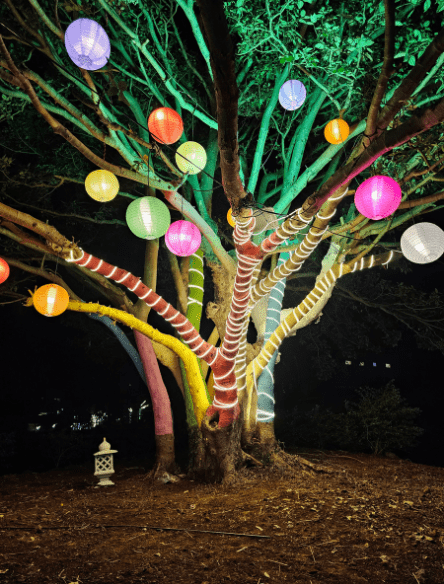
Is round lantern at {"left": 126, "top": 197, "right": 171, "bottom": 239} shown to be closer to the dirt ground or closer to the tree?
the tree

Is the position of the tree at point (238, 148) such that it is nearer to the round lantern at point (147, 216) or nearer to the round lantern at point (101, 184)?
the round lantern at point (101, 184)

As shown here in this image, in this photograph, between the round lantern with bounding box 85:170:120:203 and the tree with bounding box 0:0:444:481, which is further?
the round lantern with bounding box 85:170:120:203

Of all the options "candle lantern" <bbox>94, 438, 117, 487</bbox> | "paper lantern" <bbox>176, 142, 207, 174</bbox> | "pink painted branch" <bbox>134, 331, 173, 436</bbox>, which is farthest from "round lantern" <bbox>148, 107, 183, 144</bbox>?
"candle lantern" <bbox>94, 438, 117, 487</bbox>

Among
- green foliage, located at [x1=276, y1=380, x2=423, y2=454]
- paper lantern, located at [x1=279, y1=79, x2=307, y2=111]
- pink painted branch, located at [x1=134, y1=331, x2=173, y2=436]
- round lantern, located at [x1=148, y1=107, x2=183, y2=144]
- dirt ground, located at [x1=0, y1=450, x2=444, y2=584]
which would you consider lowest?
dirt ground, located at [x1=0, y1=450, x2=444, y2=584]

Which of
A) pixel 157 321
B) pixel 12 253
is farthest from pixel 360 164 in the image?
pixel 157 321

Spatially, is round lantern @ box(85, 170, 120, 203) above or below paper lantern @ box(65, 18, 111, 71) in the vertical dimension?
below

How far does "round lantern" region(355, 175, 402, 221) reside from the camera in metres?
3.56

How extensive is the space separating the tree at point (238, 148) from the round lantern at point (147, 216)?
0.62 metres

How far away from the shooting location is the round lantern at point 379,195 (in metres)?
3.56

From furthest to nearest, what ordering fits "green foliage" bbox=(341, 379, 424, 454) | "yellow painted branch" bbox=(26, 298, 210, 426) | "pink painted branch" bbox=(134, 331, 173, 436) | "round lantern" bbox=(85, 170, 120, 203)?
"green foliage" bbox=(341, 379, 424, 454) → "pink painted branch" bbox=(134, 331, 173, 436) → "yellow painted branch" bbox=(26, 298, 210, 426) → "round lantern" bbox=(85, 170, 120, 203)

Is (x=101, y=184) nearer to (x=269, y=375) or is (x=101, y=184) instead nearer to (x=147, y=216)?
Answer: (x=147, y=216)

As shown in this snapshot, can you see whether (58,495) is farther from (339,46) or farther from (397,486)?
(339,46)

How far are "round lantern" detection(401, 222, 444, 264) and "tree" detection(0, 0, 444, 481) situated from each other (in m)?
0.76

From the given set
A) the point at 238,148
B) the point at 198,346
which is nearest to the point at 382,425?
the point at 198,346
